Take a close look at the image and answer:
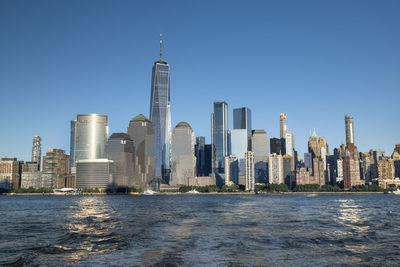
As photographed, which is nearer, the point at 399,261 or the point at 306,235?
the point at 399,261

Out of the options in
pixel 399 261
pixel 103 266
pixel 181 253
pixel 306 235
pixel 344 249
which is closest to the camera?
pixel 103 266

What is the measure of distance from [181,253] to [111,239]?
1553 centimetres

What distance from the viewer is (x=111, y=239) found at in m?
54.2

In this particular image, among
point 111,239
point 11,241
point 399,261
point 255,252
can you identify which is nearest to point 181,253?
point 255,252

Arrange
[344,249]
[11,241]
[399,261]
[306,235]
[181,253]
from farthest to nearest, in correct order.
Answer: [306,235] < [11,241] < [344,249] < [181,253] < [399,261]

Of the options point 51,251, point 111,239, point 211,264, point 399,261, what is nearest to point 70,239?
point 111,239

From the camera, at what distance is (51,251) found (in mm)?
45406

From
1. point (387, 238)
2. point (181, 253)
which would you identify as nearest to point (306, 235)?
point (387, 238)

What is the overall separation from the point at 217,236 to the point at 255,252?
13311mm

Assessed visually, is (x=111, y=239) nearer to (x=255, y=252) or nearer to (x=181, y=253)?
(x=181, y=253)

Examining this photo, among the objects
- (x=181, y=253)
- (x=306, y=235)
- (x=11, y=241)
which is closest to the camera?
(x=181, y=253)

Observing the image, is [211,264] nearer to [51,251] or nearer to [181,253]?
[181,253]

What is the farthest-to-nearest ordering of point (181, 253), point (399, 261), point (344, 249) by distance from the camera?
point (344, 249) → point (181, 253) → point (399, 261)

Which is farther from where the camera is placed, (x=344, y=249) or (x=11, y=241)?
(x=11, y=241)
